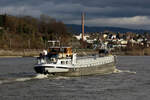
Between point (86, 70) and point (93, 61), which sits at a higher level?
point (93, 61)

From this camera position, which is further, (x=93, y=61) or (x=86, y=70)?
(x=93, y=61)

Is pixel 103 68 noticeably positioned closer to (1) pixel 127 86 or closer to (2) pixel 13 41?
(1) pixel 127 86

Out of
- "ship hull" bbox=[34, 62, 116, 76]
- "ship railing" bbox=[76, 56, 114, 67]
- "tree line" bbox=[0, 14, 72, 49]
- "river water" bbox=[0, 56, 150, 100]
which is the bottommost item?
"river water" bbox=[0, 56, 150, 100]

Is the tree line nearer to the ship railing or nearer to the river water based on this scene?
the ship railing

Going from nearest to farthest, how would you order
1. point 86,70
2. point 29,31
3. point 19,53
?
1. point 86,70
2. point 19,53
3. point 29,31

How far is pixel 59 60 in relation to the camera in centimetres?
4572

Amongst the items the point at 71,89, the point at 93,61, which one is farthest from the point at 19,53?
the point at 71,89

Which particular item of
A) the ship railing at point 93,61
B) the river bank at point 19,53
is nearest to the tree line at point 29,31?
the river bank at point 19,53

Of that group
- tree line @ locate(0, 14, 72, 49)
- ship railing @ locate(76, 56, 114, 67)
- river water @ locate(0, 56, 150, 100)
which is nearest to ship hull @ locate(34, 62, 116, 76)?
ship railing @ locate(76, 56, 114, 67)

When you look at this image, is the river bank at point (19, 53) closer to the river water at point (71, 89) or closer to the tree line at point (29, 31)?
the tree line at point (29, 31)

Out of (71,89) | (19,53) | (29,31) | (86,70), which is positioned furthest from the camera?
(29,31)

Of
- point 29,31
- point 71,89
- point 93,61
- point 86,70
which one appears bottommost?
point 71,89

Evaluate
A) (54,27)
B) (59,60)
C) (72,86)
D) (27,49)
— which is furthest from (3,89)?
(54,27)

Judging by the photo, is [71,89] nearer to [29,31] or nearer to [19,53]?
[19,53]
